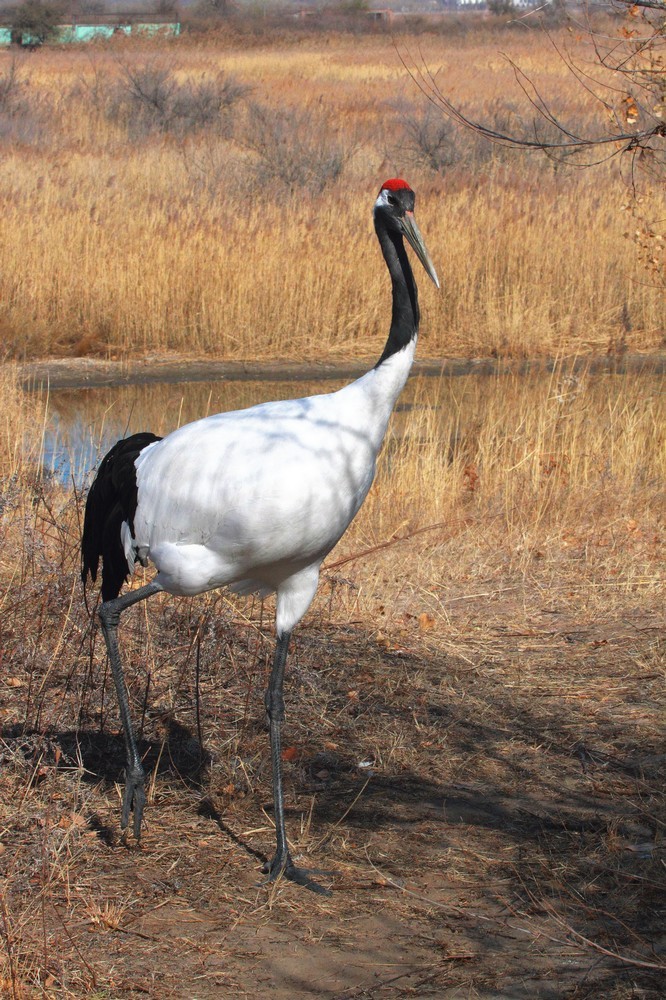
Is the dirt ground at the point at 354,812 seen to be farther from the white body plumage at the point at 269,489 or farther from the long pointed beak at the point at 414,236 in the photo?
the long pointed beak at the point at 414,236

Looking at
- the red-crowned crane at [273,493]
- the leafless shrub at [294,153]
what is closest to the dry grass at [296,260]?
the leafless shrub at [294,153]

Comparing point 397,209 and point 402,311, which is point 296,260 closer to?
point 397,209

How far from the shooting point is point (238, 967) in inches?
118

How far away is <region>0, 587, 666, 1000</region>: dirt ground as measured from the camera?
2.99m

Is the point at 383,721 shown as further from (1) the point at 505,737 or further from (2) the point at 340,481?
(2) the point at 340,481

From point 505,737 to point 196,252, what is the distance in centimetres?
849

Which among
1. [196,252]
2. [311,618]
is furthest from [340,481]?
[196,252]

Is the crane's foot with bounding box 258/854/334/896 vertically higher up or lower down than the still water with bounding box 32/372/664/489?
lower down

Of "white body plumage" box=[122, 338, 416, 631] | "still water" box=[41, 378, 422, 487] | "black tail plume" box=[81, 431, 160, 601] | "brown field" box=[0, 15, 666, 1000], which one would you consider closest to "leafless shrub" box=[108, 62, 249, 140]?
"still water" box=[41, 378, 422, 487]

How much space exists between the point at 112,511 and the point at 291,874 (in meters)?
1.22

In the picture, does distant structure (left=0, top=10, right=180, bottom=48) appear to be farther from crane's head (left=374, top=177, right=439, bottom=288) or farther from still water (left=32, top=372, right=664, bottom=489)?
crane's head (left=374, top=177, right=439, bottom=288)

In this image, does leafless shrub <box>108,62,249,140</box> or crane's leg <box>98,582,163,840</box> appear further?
leafless shrub <box>108,62,249,140</box>

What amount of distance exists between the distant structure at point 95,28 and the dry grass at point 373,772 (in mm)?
44648

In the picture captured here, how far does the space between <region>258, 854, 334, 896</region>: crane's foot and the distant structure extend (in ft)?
155
